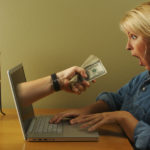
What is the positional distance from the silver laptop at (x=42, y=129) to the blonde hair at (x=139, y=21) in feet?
1.50

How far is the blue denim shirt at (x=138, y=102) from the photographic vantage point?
3.11 ft

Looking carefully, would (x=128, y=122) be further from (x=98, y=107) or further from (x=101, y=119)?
(x=98, y=107)

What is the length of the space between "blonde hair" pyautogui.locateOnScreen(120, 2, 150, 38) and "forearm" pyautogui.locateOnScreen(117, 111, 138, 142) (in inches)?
13.4

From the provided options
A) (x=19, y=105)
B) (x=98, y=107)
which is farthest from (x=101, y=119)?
(x=19, y=105)

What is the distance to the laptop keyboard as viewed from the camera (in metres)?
1.02

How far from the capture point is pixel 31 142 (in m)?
0.97

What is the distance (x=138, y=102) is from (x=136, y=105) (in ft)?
0.05

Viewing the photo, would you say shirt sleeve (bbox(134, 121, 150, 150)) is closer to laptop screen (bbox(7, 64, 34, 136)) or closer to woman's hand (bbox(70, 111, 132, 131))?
woman's hand (bbox(70, 111, 132, 131))

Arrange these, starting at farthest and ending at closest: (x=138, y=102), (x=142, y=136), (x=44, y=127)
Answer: (x=138, y=102), (x=44, y=127), (x=142, y=136)

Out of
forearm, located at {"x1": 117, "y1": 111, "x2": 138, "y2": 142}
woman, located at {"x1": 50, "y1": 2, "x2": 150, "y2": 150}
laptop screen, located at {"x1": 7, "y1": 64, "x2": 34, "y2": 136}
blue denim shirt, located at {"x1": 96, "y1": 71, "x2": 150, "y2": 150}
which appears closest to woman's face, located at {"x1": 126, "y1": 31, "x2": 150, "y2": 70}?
woman, located at {"x1": 50, "y1": 2, "x2": 150, "y2": 150}

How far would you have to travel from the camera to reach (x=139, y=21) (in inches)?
42.5

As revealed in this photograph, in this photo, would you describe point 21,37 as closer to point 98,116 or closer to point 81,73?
point 81,73

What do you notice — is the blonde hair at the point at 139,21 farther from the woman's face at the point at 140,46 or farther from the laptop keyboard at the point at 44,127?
the laptop keyboard at the point at 44,127

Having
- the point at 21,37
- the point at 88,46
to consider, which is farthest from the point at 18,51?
the point at 88,46
